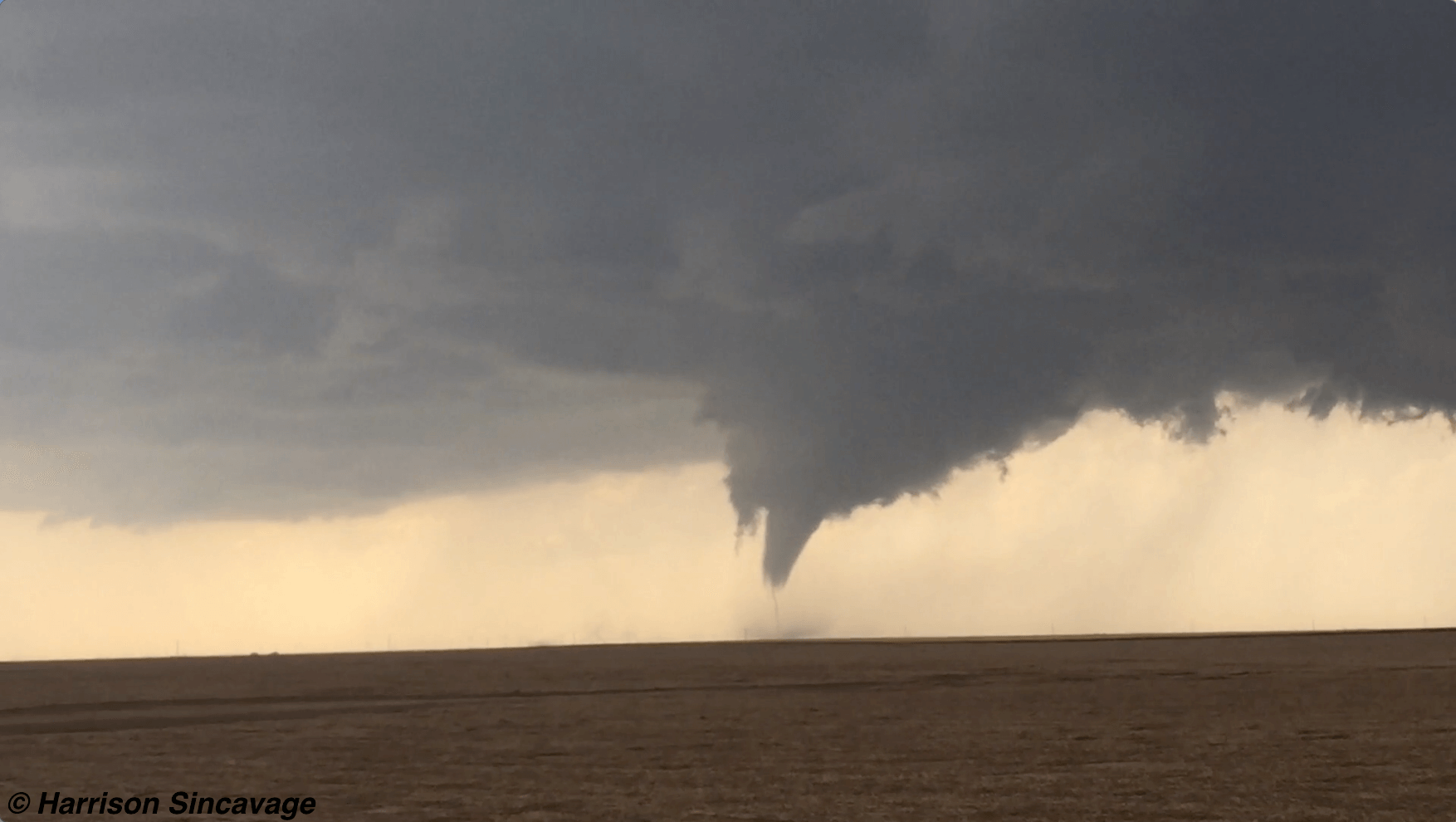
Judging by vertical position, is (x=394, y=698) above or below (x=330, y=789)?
above

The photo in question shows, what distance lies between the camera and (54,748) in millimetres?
43906

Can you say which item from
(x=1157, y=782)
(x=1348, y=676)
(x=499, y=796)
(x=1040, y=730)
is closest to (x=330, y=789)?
(x=499, y=796)

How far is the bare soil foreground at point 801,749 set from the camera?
91.7ft

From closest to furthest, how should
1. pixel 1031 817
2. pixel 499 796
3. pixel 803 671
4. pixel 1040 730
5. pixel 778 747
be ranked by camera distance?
pixel 1031 817, pixel 499 796, pixel 778 747, pixel 1040 730, pixel 803 671

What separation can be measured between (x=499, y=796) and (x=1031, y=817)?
11036mm

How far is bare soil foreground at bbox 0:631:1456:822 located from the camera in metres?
27.9

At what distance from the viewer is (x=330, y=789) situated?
31562mm

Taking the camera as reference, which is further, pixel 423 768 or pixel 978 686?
pixel 978 686

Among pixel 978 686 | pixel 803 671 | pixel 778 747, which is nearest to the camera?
pixel 778 747

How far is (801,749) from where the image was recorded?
38.8 m

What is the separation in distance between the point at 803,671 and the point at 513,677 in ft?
68.8

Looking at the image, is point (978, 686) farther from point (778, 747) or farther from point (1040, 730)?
point (778, 747)

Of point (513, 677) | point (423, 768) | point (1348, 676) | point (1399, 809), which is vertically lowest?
point (1399, 809)

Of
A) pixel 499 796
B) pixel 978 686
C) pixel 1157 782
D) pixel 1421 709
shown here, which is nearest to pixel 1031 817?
pixel 1157 782
